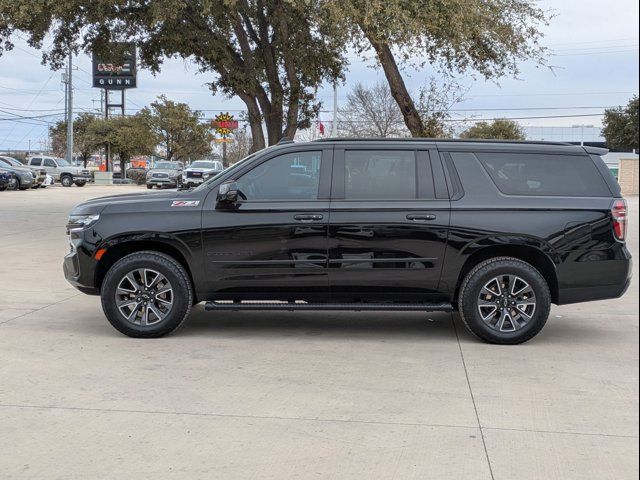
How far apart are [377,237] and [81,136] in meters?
66.9

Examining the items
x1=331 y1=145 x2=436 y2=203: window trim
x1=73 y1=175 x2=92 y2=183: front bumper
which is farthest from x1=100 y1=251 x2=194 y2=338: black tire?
x1=73 y1=175 x2=92 y2=183: front bumper

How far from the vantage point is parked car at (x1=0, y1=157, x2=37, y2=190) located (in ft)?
116

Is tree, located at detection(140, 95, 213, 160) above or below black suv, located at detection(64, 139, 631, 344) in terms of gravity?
above

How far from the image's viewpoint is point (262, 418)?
15.6 feet

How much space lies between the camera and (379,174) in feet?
22.7

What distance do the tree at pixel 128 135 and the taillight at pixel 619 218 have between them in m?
58.0

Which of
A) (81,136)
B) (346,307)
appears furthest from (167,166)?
(346,307)

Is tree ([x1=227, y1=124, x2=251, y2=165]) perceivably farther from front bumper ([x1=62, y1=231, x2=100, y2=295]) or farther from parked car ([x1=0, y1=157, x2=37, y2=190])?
front bumper ([x1=62, y1=231, x2=100, y2=295])

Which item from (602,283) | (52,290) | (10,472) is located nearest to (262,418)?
(10,472)

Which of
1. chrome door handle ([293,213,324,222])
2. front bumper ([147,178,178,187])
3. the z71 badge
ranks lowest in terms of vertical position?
front bumper ([147,178,178,187])

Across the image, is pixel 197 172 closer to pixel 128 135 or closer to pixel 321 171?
pixel 128 135

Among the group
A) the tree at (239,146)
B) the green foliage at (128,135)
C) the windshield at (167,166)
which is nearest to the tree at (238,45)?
the windshield at (167,166)

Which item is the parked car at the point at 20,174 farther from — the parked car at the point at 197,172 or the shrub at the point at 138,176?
the shrub at the point at 138,176

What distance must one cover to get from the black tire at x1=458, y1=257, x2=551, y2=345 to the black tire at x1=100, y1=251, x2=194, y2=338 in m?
2.64
